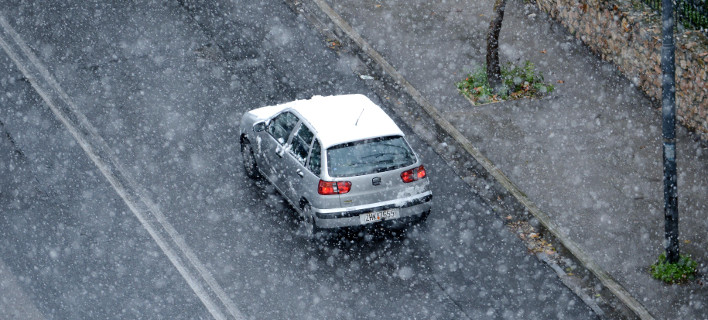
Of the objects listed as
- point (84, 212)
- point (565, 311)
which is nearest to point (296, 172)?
point (84, 212)

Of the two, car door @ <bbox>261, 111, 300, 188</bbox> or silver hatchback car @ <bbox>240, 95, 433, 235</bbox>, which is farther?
car door @ <bbox>261, 111, 300, 188</bbox>

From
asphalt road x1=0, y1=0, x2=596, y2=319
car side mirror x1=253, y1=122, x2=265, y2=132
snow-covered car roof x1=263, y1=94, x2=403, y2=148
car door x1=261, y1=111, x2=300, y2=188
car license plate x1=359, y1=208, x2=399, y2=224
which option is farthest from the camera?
car side mirror x1=253, y1=122, x2=265, y2=132

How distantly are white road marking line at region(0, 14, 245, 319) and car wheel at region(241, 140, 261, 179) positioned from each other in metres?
1.53

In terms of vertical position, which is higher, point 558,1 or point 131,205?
point 558,1

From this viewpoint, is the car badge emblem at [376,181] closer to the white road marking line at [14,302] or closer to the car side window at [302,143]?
the car side window at [302,143]

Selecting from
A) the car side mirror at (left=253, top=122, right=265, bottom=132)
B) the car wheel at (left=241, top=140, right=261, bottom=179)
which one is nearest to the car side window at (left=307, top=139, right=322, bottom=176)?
the car side mirror at (left=253, top=122, right=265, bottom=132)

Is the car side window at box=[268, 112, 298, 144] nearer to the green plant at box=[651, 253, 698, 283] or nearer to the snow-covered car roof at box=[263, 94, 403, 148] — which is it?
the snow-covered car roof at box=[263, 94, 403, 148]

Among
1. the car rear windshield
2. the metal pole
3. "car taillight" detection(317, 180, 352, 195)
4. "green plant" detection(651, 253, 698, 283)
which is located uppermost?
the metal pole

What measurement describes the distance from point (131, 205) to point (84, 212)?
654 mm

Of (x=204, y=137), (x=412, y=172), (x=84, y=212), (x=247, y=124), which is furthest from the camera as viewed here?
(x=204, y=137)

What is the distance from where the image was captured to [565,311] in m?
11.4

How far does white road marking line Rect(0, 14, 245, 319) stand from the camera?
Result: 11.6m

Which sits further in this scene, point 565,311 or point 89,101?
point 89,101

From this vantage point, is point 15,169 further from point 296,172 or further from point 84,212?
point 296,172
